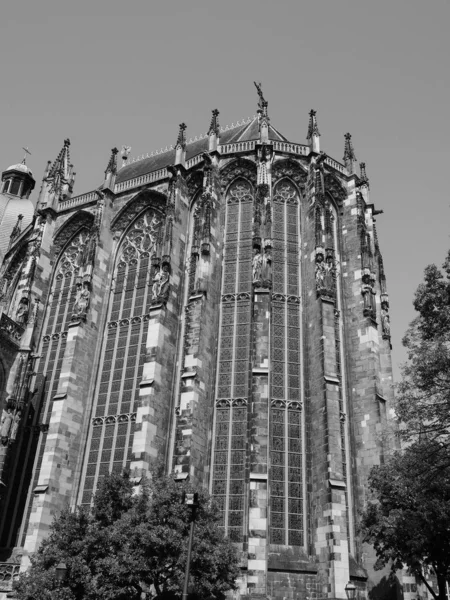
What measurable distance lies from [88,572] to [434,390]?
35.6ft

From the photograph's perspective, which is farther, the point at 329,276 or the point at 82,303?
the point at 82,303

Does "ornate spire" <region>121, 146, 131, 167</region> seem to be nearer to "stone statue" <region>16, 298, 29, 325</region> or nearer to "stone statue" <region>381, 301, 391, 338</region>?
"stone statue" <region>16, 298, 29, 325</region>

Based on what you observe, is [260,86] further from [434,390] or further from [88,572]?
[88,572]

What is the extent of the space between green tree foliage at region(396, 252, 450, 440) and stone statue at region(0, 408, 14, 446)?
1883 centimetres

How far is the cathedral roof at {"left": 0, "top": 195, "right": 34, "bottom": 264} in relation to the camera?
46.4 m

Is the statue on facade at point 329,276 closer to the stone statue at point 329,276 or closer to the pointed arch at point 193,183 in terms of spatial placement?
the stone statue at point 329,276

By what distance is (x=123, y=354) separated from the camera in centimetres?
2767

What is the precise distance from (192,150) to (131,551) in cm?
2722

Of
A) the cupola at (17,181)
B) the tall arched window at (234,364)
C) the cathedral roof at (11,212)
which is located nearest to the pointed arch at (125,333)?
the tall arched window at (234,364)

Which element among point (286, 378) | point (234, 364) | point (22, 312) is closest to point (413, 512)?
point (286, 378)

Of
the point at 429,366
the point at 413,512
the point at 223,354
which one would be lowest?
the point at 413,512

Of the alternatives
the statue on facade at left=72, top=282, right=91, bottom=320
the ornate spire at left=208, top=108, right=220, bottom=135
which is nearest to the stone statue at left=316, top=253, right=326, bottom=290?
the ornate spire at left=208, top=108, right=220, bottom=135

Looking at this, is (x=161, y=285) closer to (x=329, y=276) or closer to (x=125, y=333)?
(x=125, y=333)

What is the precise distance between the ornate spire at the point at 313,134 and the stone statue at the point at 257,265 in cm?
727
